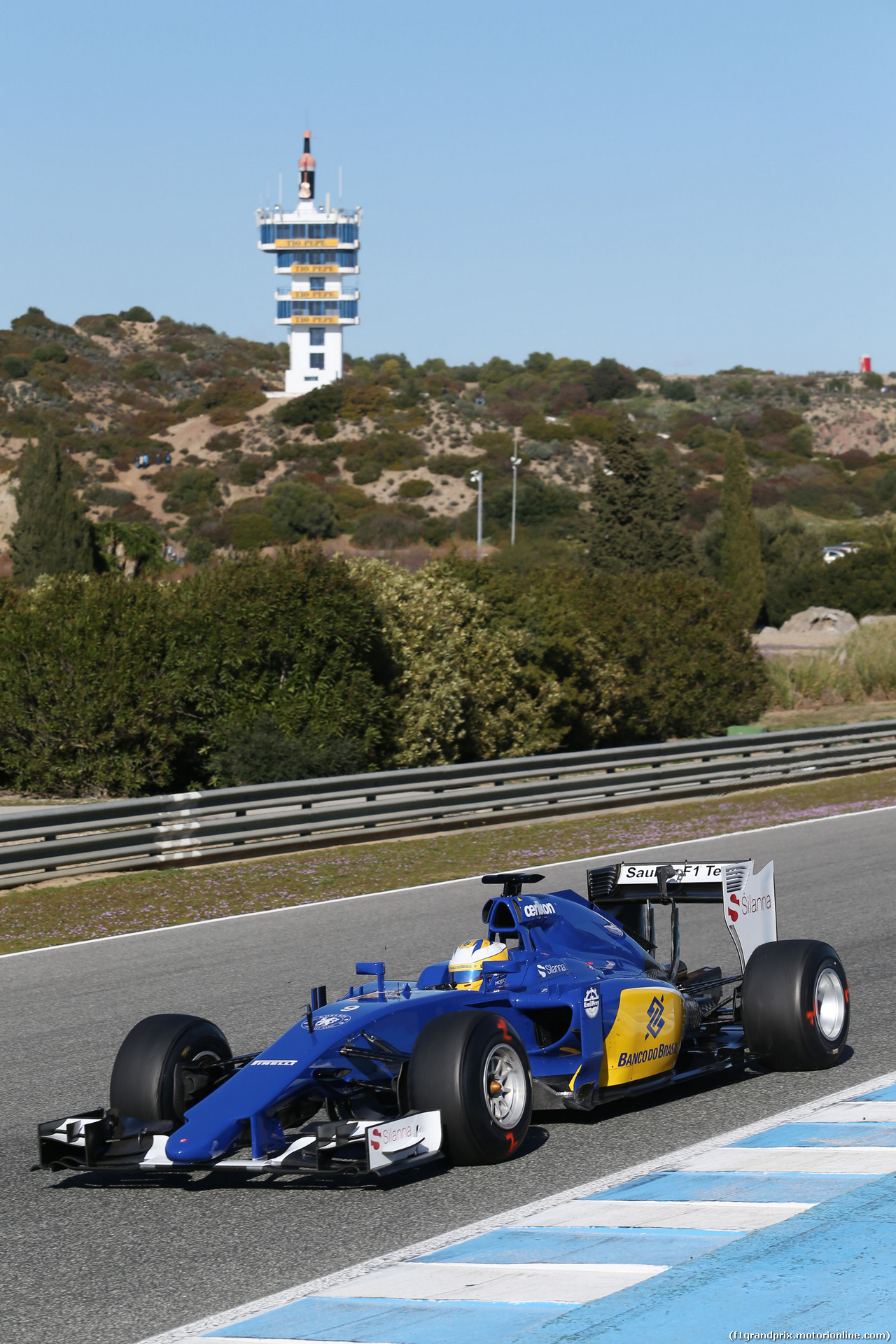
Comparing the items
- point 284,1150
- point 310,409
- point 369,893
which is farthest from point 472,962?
point 310,409

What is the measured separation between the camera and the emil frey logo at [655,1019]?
659 centimetres

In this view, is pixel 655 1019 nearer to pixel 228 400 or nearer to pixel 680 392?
pixel 228 400

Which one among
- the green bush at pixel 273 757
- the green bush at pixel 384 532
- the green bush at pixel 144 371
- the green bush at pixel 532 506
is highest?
the green bush at pixel 144 371

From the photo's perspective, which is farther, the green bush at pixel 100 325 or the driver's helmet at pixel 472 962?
the green bush at pixel 100 325

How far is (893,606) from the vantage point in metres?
58.1

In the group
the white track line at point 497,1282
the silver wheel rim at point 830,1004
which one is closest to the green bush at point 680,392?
the silver wheel rim at point 830,1004

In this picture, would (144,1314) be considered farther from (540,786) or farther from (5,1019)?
(540,786)

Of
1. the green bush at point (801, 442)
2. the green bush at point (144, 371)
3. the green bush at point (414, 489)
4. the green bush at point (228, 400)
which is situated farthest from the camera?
the green bush at point (801, 442)

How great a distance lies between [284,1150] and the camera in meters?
5.45

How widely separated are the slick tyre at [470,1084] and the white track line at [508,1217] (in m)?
0.37

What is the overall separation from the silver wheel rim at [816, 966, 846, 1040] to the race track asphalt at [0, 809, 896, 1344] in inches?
8.0

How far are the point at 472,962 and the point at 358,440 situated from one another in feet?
339

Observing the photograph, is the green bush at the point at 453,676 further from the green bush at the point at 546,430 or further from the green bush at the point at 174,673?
the green bush at the point at 546,430

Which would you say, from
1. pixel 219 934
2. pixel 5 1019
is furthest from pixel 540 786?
pixel 5 1019
